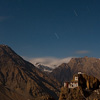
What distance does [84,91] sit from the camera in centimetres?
12312

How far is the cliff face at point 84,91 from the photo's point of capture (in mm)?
118125

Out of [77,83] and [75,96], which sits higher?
[77,83]

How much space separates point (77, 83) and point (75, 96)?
1087 centimetres

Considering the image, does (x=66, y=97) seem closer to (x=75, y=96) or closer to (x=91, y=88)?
(x=75, y=96)

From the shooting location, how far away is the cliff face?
118 metres

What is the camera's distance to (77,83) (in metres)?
128

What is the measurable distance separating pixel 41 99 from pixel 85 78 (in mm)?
32353

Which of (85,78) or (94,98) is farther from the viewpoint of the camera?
(85,78)

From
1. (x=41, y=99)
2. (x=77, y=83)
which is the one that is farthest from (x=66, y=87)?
(x=41, y=99)

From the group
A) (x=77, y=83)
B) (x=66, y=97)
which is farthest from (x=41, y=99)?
(x=77, y=83)

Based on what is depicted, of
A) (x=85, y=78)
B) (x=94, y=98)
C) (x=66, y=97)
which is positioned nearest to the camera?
(x=94, y=98)

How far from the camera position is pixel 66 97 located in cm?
12331

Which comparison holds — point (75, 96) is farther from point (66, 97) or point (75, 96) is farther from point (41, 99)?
point (41, 99)

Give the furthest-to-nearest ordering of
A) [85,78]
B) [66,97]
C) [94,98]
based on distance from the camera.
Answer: [85,78], [66,97], [94,98]
